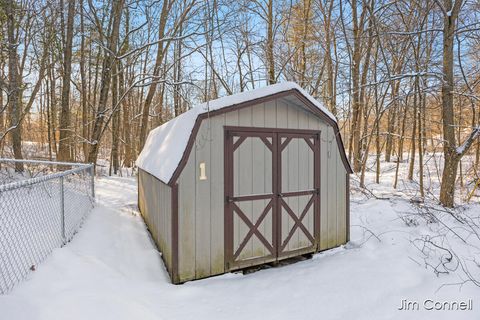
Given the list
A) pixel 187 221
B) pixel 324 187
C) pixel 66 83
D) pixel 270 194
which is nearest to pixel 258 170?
pixel 270 194

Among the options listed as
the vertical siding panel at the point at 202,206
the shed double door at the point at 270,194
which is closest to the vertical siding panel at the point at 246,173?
the shed double door at the point at 270,194

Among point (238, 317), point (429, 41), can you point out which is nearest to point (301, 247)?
point (238, 317)

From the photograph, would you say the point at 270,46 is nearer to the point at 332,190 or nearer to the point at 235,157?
the point at 332,190

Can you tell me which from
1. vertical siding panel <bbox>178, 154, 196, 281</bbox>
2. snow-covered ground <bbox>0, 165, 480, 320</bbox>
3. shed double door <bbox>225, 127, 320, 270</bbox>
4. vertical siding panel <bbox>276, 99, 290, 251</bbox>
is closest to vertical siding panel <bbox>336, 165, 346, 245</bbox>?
snow-covered ground <bbox>0, 165, 480, 320</bbox>

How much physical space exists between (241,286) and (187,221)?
1.11 m

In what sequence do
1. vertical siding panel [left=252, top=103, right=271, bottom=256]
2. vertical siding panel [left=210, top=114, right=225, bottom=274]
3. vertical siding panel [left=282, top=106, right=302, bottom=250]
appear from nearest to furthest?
vertical siding panel [left=210, top=114, right=225, bottom=274] < vertical siding panel [left=252, top=103, right=271, bottom=256] < vertical siding panel [left=282, top=106, right=302, bottom=250]

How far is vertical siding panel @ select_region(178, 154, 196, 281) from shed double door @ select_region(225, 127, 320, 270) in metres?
0.52

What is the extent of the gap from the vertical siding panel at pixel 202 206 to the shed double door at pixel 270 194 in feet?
0.95

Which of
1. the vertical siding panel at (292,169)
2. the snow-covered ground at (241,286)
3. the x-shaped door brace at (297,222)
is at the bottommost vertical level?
the snow-covered ground at (241,286)

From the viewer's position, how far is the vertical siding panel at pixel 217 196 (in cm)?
402

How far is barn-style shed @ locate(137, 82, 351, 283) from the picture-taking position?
384cm

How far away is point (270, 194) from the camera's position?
14.8ft

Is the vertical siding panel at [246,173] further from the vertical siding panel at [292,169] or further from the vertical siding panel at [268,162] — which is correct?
the vertical siding panel at [292,169]

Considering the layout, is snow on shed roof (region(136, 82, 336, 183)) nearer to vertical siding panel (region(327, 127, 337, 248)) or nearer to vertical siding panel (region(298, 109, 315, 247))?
vertical siding panel (region(298, 109, 315, 247))
